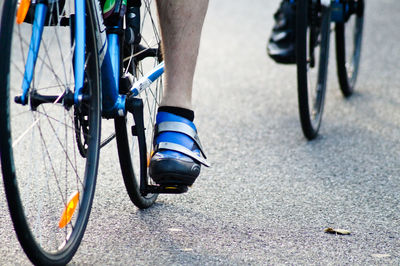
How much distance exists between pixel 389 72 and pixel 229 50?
1.16 meters

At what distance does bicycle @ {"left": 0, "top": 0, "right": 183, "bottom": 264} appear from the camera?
6.06ft

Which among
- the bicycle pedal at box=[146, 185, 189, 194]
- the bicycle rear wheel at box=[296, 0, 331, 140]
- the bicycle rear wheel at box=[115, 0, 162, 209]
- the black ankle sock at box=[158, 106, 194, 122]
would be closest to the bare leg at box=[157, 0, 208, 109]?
the black ankle sock at box=[158, 106, 194, 122]

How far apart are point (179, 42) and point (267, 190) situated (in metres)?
0.84

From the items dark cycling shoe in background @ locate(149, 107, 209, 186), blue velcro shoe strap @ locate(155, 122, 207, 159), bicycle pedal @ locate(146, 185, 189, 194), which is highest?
blue velcro shoe strap @ locate(155, 122, 207, 159)

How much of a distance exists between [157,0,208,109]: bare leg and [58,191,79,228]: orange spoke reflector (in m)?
0.47

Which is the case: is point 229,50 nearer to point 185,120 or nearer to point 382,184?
point 382,184

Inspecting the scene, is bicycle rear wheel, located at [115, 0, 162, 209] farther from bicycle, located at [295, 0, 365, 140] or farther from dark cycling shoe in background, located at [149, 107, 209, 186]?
bicycle, located at [295, 0, 365, 140]

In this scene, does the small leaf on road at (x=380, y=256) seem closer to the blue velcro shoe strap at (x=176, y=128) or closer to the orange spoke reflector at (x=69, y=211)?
the blue velcro shoe strap at (x=176, y=128)

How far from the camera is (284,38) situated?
13.6ft

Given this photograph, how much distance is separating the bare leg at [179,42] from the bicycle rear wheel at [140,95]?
140 millimetres

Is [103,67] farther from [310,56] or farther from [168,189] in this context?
[310,56]

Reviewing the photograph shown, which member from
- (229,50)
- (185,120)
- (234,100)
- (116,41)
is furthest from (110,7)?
(229,50)

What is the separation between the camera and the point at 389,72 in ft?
16.8

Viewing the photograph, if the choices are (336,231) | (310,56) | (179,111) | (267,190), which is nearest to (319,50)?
(310,56)
